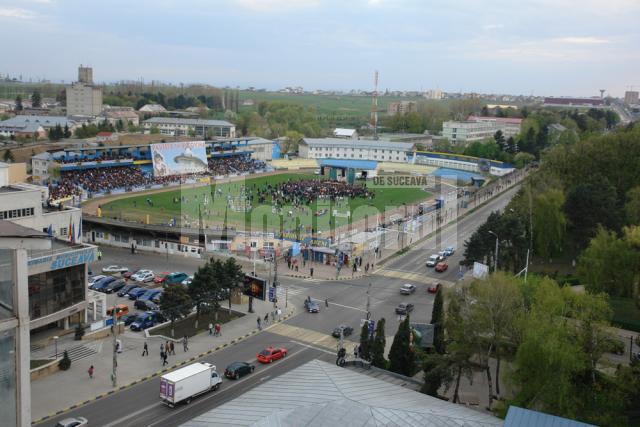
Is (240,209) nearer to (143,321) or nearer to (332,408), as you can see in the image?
(143,321)

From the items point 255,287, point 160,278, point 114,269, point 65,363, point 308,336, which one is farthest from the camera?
point 114,269

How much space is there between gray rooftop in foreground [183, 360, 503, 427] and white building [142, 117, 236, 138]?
76965mm

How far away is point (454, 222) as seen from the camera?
151 ft

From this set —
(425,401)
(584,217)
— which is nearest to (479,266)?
(584,217)

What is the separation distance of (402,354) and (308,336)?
16.3 ft

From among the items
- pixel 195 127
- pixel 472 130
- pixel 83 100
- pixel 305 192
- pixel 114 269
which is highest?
pixel 83 100

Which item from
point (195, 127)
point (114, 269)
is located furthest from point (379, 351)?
point (195, 127)

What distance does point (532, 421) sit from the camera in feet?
38.9

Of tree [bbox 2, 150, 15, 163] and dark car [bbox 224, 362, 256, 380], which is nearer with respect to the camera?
dark car [bbox 224, 362, 256, 380]

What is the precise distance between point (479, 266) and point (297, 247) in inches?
410

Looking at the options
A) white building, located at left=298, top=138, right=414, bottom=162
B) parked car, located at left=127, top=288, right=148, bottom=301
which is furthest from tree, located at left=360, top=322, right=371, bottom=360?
white building, located at left=298, top=138, right=414, bottom=162

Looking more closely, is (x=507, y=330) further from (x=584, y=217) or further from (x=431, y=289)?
(x=584, y=217)

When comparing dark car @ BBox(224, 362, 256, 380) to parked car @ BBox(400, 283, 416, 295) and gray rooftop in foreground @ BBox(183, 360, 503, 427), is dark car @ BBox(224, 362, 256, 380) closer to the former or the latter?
gray rooftop in foreground @ BBox(183, 360, 503, 427)

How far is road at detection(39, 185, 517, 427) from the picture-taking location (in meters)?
17.0
